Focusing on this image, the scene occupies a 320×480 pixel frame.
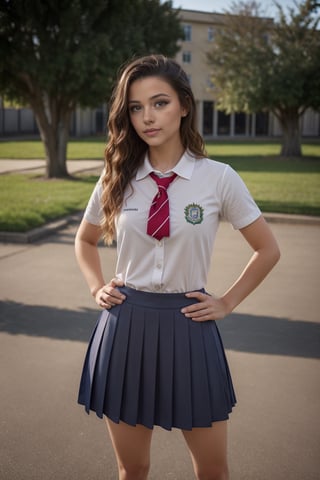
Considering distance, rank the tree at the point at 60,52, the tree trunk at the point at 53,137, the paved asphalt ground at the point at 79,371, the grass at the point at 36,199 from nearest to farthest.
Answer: the paved asphalt ground at the point at 79,371
the grass at the point at 36,199
the tree at the point at 60,52
the tree trunk at the point at 53,137

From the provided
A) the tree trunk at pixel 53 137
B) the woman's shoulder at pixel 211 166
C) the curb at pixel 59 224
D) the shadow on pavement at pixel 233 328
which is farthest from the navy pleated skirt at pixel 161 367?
the tree trunk at pixel 53 137

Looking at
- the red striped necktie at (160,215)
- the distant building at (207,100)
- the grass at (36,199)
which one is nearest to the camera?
the red striped necktie at (160,215)

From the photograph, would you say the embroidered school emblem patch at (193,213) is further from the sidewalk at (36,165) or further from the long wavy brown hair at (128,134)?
the sidewalk at (36,165)

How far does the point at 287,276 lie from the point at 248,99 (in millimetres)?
22114

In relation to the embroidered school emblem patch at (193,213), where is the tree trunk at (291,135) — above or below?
below

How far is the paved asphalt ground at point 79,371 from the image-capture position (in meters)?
3.19

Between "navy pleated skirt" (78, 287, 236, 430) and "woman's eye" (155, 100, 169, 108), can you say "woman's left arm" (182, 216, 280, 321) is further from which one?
"woman's eye" (155, 100, 169, 108)

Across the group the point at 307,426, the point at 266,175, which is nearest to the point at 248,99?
the point at 266,175

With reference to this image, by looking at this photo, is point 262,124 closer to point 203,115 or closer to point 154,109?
point 203,115

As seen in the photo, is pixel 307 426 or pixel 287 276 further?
pixel 287 276

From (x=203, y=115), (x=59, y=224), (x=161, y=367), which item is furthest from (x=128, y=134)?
(x=203, y=115)

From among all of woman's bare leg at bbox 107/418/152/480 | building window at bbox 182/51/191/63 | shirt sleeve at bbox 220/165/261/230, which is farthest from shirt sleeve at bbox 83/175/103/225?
building window at bbox 182/51/191/63

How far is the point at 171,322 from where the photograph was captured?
7.37 ft

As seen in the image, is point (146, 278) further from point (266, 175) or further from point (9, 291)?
point (266, 175)
